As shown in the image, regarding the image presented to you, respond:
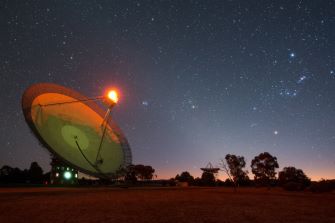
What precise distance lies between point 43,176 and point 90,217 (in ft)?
253

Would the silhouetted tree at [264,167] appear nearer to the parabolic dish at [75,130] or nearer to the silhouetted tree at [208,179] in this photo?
the silhouetted tree at [208,179]

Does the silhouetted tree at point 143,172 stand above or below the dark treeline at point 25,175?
above

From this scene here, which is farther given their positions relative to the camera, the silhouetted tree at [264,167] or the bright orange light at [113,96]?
the silhouetted tree at [264,167]

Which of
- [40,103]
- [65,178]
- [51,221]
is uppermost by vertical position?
[40,103]

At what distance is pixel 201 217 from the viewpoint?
12688 millimetres

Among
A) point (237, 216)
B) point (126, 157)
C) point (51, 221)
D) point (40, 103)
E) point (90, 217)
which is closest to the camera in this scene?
point (51, 221)

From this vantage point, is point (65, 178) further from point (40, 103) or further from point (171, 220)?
point (171, 220)

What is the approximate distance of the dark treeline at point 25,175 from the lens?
240 feet

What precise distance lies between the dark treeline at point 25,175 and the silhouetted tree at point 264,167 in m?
56.2

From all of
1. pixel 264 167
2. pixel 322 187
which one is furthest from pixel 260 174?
pixel 322 187

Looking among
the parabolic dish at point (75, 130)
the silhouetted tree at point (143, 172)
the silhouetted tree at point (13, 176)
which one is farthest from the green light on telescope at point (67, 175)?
the silhouetted tree at point (143, 172)

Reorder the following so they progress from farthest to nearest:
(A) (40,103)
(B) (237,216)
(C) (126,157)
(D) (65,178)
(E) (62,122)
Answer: (D) (65,178)
(C) (126,157)
(E) (62,122)
(A) (40,103)
(B) (237,216)

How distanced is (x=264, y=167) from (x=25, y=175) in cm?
6572

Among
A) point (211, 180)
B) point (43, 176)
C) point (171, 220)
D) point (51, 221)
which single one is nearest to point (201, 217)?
point (171, 220)
